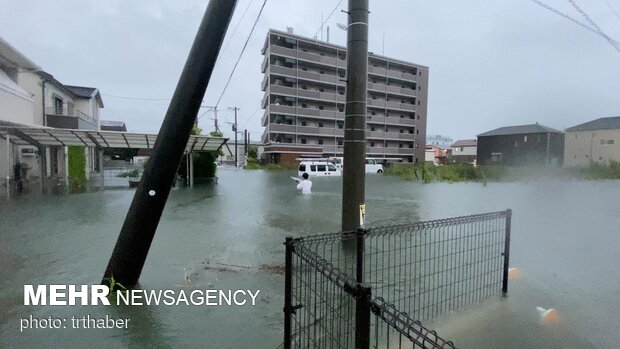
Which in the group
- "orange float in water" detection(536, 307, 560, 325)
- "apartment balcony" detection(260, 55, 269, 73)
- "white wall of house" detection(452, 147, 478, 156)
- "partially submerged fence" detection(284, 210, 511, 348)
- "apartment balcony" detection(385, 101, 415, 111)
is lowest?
"orange float in water" detection(536, 307, 560, 325)

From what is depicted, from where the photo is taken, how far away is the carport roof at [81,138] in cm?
1120

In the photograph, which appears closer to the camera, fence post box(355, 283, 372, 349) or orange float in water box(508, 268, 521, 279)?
fence post box(355, 283, 372, 349)

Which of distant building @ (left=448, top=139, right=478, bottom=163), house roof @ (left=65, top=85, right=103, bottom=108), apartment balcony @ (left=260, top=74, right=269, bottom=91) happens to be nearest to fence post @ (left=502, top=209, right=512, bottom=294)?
house roof @ (left=65, top=85, right=103, bottom=108)

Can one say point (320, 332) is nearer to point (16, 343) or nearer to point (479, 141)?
point (16, 343)

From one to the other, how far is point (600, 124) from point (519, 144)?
7.19 meters

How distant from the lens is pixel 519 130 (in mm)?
38406

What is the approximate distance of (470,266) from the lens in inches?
166

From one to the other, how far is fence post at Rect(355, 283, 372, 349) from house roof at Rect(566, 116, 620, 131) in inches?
1557

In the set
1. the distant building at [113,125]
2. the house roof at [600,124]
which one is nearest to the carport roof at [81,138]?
the distant building at [113,125]

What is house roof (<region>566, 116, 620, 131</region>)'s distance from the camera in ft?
99.1

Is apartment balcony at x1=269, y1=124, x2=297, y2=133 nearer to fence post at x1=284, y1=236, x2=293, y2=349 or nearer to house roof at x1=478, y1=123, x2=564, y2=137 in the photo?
house roof at x1=478, y1=123, x2=564, y2=137

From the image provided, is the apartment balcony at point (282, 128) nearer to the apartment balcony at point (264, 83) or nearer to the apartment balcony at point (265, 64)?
the apartment balcony at point (264, 83)

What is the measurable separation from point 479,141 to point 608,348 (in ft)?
145

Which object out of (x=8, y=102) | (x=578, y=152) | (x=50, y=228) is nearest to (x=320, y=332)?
(x=50, y=228)
